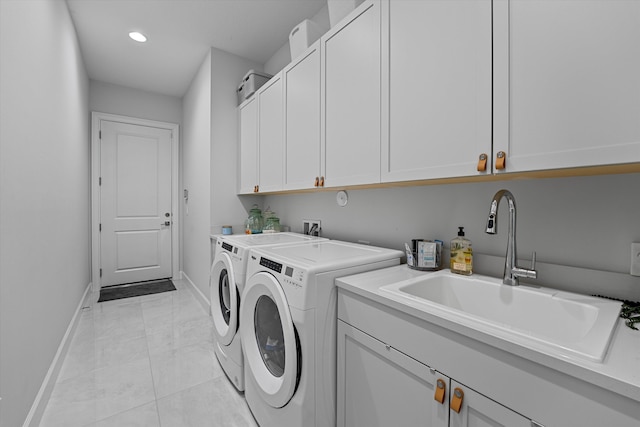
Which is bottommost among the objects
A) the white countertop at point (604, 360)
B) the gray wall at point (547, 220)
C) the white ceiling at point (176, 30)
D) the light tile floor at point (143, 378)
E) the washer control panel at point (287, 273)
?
the light tile floor at point (143, 378)

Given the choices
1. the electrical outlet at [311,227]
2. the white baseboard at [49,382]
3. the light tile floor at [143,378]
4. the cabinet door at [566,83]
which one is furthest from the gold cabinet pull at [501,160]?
the white baseboard at [49,382]

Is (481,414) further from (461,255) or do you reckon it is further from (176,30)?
(176,30)

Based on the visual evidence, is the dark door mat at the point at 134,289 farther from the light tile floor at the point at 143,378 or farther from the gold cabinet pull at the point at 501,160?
the gold cabinet pull at the point at 501,160

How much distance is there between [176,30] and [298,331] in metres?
2.86

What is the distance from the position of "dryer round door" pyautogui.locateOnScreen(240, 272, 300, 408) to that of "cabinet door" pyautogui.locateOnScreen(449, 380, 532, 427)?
2.20ft

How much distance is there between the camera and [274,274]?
4.33 feet

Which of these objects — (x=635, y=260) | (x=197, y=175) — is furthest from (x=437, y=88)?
(x=197, y=175)

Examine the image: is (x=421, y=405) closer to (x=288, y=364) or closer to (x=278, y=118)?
(x=288, y=364)

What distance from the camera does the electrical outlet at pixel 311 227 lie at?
229 cm

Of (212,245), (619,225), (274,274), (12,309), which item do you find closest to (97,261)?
(212,245)

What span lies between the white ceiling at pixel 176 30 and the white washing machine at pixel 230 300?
1890mm

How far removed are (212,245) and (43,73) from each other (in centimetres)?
172

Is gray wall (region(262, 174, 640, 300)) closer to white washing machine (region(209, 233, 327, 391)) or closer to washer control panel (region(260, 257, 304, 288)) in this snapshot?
washer control panel (region(260, 257, 304, 288))

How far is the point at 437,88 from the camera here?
111 centimetres
